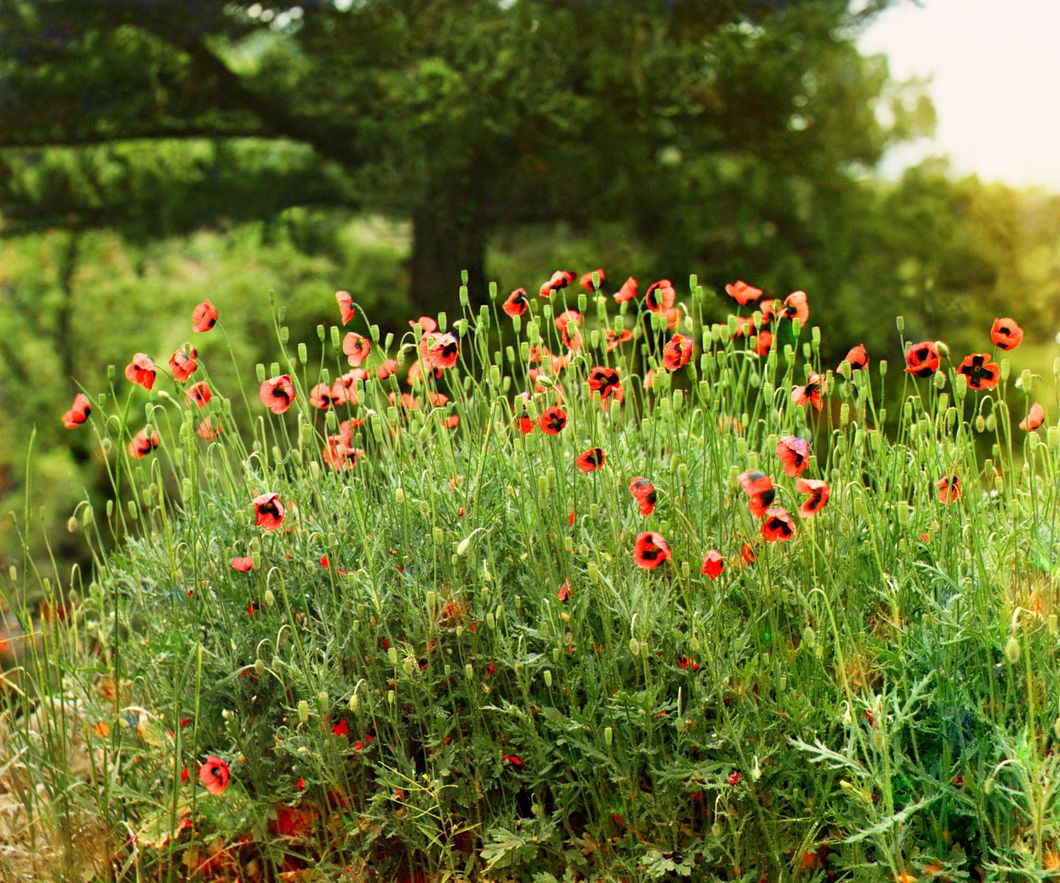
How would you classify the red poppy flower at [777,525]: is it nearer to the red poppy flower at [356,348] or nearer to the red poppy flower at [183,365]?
the red poppy flower at [356,348]

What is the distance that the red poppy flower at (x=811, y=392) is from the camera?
2090 millimetres

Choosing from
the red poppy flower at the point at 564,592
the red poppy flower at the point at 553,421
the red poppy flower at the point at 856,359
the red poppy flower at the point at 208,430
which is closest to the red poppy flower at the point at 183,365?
the red poppy flower at the point at 208,430

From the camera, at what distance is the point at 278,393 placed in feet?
6.63

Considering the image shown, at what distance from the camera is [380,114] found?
5.32 meters

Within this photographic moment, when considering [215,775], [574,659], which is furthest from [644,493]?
[215,775]

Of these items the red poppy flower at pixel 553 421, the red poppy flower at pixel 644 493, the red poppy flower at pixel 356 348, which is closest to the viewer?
the red poppy flower at pixel 644 493

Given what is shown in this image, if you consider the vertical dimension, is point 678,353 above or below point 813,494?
above

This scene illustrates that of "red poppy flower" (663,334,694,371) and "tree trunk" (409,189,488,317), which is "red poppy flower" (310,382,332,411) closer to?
"red poppy flower" (663,334,694,371)

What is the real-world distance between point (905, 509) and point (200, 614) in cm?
130

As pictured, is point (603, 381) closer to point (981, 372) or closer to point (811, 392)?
point (811, 392)

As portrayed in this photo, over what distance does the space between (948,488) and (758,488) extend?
2.17 ft

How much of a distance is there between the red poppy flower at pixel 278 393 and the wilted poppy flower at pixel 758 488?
82 cm

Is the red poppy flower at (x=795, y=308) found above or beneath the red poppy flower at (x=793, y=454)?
above

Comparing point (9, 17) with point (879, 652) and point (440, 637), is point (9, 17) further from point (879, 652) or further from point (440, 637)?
point (879, 652)
